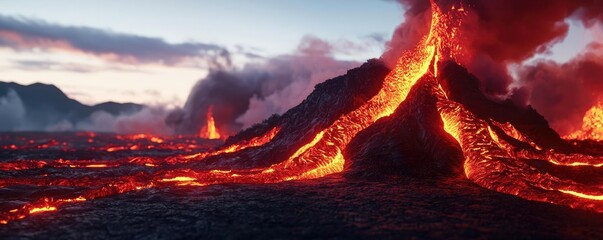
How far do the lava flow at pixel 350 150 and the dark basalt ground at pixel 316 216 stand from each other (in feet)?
4.71

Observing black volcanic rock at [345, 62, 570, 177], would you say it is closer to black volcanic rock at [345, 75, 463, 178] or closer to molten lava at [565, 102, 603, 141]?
black volcanic rock at [345, 75, 463, 178]

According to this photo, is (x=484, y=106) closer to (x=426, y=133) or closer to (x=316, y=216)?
(x=426, y=133)

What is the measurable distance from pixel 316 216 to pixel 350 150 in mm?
11201

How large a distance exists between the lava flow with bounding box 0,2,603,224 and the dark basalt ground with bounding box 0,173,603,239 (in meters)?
1.44

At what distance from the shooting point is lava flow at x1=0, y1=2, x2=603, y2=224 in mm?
16750

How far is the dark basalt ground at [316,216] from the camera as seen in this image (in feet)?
36.5

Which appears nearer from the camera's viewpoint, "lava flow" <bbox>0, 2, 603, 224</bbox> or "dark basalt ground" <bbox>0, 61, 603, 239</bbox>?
"dark basalt ground" <bbox>0, 61, 603, 239</bbox>

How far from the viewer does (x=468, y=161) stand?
19969 millimetres

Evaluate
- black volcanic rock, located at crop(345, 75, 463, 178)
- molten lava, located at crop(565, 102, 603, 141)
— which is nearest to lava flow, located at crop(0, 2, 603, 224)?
black volcanic rock, located at crop(345, 75, 463, 178)

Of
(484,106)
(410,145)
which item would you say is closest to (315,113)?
(410,145)

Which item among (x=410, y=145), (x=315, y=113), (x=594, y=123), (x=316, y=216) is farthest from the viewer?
(x=594, y=123)

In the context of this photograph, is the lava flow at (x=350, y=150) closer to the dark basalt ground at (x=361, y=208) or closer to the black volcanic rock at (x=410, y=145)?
the black volcanic rock at (x=410, y=145)

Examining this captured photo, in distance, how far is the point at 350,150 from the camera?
23.5 meters

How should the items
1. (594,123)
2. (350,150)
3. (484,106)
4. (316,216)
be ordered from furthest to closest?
(594,123)
(484,106)
(350,150)
(316,216)
